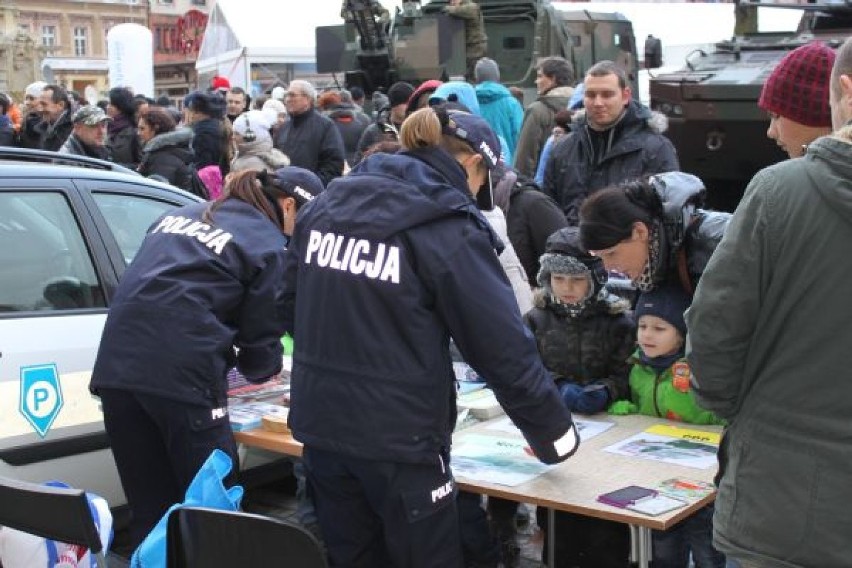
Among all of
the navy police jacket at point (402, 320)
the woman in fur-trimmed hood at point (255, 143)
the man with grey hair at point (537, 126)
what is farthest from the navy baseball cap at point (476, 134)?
the man with grey hair at point (537, 126)

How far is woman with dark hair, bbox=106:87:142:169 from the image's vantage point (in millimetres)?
9547

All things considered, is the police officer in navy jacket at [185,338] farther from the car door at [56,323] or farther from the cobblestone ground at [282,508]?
the cobblestone ground at [282,508]

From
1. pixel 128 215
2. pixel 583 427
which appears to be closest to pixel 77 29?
pixel 128 215

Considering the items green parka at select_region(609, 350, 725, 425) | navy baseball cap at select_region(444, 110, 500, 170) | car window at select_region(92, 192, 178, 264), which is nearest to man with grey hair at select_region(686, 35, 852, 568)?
navy baseball cap at select_region(444, 110, 500, 170)

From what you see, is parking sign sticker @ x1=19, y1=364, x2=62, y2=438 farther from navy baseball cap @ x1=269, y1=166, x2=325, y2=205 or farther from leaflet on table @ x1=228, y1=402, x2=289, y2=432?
navy baseball cap @ x1=269, y1=166, x2=325, y2=205

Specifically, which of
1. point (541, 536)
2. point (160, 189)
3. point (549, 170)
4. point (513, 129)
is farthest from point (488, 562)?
point (513, 129)

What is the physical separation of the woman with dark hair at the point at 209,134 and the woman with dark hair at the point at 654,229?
5.26 metres

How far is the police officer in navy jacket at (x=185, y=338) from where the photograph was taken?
3564 mm

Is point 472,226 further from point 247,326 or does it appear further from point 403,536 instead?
point 247,326

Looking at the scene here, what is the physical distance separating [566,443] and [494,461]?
47cm

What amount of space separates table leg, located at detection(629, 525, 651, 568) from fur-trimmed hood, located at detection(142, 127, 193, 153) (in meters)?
5.64

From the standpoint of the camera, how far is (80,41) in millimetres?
52094

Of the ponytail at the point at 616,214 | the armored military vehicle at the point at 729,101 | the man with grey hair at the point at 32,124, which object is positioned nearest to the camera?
the ponytail at the point at 616,214

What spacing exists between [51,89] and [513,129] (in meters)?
4.57
